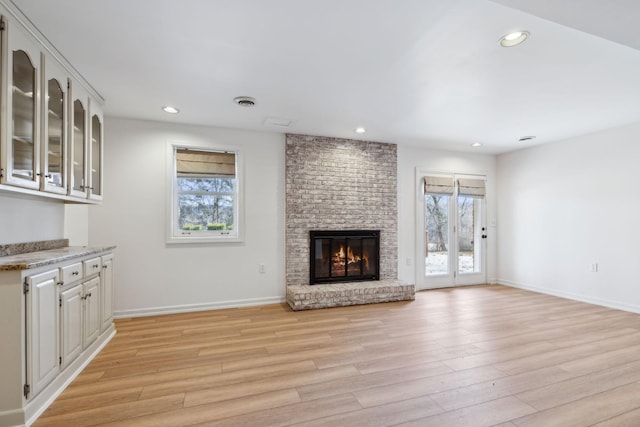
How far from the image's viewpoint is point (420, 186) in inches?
213

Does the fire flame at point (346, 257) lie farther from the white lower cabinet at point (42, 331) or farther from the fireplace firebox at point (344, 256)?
the white lower cabinet at point (42, 331)

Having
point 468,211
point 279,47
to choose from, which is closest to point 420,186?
point 468,211

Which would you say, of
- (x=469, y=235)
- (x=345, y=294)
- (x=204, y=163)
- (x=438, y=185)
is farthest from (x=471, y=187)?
(x=204, y=163)

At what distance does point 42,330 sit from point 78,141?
1753 millimetres

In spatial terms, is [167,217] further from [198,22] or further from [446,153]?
[446,153]

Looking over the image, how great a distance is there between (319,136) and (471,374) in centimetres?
364

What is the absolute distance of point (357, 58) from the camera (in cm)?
243

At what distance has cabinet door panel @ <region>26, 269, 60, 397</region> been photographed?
1.83 metres

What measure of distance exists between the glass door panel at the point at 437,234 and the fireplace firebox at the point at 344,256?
3.76 ft

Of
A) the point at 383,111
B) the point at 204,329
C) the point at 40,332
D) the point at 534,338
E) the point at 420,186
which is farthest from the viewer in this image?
the point at 420,186

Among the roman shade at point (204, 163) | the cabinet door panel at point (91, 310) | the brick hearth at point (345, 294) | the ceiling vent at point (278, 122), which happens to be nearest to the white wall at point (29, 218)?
the cabinet door panel at point (91, 310)

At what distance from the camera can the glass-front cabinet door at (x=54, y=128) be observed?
2223 mm

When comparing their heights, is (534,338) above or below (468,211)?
below

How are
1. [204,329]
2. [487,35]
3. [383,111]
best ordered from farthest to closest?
[383,111]
[204,329]
[487,35]
